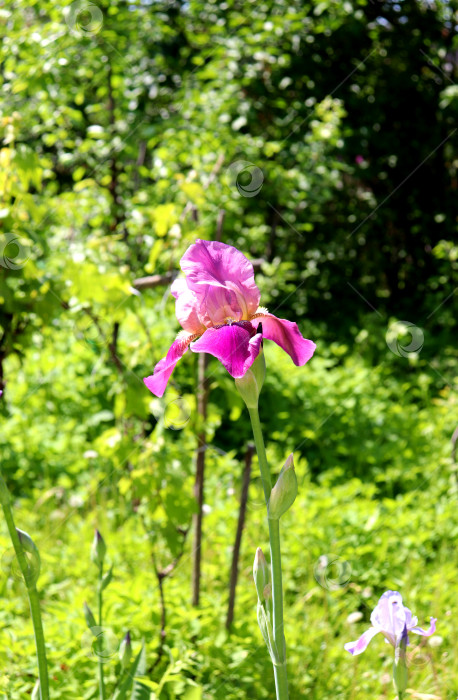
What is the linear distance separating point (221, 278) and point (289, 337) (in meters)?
0.10

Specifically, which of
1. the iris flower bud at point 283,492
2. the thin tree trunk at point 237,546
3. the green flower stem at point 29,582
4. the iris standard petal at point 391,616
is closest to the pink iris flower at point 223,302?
the iris flower bud at point 283,492

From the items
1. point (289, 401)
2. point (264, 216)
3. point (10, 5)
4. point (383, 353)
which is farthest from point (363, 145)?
point (10, 5)

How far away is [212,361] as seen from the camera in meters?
2.15

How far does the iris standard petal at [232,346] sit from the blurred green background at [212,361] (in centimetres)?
58

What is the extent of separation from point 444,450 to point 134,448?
6.26 ft

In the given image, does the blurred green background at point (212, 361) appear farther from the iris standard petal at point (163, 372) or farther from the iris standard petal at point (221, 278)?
the iris standard petal at point (221, 278)

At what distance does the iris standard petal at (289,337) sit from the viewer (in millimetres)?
810

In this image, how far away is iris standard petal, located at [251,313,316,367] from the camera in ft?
2.66

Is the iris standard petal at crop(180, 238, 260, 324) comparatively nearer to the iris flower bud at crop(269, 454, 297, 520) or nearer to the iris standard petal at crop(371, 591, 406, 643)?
the iris flower bud at crop(269, 454, 297, 520)

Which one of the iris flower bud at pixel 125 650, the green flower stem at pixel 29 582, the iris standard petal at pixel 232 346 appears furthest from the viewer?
the iris flower bud at pixel 125 650

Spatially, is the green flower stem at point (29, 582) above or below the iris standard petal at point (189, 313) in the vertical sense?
below

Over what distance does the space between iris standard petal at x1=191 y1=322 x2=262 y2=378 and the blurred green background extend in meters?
0.58

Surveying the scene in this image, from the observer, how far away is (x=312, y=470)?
11.4 feet

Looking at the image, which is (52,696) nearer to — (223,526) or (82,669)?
(82,669)
